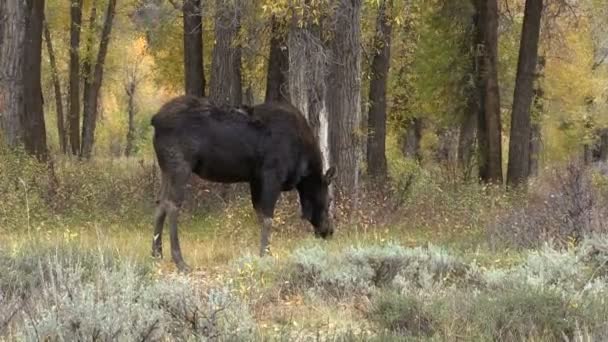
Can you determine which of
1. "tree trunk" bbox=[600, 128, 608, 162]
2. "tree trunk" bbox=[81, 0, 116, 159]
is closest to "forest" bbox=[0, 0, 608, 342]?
"tree trunk" bbox=[81, 0, 116, 159]

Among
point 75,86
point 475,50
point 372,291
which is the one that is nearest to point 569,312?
point 372,291

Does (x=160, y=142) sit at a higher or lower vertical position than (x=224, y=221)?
higher

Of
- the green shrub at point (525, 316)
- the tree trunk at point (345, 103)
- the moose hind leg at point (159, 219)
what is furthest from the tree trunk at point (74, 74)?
the green shrub at point (525, 316)

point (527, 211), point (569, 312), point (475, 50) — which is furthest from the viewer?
point (475, 50)

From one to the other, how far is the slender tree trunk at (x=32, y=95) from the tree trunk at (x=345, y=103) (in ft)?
21.7

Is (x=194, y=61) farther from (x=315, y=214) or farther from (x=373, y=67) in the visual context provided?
(x=315, y=214)

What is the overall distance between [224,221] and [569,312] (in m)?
7.74

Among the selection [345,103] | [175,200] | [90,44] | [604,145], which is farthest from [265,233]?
[604,145]

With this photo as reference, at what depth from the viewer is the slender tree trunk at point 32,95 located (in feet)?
55.0

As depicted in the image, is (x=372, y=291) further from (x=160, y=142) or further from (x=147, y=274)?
(x=160, y=142)

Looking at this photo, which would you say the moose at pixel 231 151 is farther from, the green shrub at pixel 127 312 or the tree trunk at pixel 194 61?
the tree trunk at pixel 194 61

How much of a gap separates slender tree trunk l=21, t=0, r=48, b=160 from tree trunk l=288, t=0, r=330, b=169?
6.49 m

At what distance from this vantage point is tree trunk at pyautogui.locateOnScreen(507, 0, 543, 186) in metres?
18.6

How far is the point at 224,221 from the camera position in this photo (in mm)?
13172
